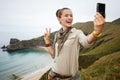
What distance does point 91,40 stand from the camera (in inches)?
107

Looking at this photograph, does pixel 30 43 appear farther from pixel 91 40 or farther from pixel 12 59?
pixel 91 40

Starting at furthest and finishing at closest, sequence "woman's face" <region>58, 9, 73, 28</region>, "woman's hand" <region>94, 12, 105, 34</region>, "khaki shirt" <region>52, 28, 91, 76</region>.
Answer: "woman's face" <region>58, 9, 73, 28</region>, "khaki shirt" <region>52, 28, 91, 76</region>, "woman's hand" <region>94, 12, 105, 34</region>

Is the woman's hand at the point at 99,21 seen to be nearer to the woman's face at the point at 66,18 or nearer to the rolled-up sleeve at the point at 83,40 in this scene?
the rolled-up sleeve at the point at 83,40

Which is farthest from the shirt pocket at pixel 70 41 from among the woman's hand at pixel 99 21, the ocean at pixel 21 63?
the ocean at pixel 21 63

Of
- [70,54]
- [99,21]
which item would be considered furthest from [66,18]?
[99,21]

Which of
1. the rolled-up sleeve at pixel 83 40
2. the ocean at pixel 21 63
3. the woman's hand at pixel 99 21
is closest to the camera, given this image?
the woman's hand at pixel 99 21

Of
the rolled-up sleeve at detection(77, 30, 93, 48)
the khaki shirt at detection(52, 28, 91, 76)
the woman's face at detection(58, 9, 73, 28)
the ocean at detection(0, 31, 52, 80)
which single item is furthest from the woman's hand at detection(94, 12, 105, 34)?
the ocean at detection(0, 31, 52, 80)

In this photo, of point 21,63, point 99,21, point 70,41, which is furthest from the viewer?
point 21,63

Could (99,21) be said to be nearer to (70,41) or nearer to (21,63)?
(70,41)

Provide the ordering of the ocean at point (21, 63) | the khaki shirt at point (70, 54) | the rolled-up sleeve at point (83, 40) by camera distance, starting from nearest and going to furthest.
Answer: the rolled-up sleeve at point (83, 40)
the khaki shirt at point (70, 54)
the ocean at point (21, 63)

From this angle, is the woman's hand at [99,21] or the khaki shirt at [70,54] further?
the khaki shirt at [70,54]

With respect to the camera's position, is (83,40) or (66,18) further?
(66,18)

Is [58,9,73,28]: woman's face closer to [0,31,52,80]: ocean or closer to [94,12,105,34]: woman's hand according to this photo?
[94,12,105,34]: woman's hand

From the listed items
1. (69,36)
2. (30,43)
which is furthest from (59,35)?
(30,43)
